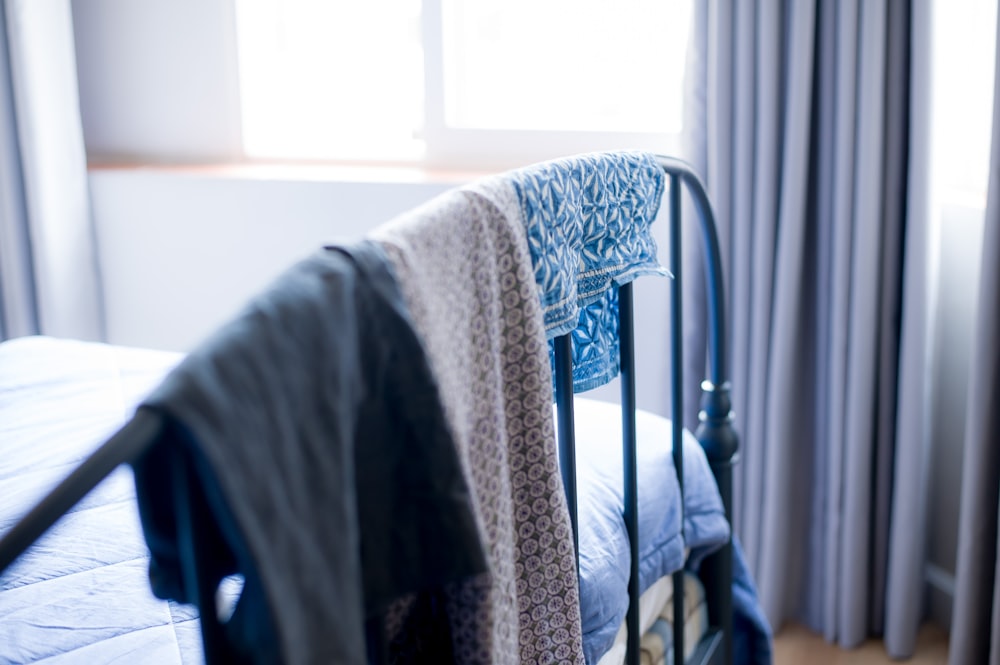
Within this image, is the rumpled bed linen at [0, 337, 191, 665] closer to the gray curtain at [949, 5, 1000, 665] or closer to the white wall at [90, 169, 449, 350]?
the white wall at [90, 169, 449, 350]

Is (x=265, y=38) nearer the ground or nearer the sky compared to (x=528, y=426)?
nearer the sky

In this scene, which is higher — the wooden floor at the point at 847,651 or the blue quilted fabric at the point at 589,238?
the blue quilted fabric at the point at 589,238

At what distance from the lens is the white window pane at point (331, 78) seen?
2.46m

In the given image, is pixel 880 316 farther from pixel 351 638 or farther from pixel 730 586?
pixel 351 638

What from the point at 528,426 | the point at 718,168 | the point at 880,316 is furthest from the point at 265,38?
the point at 528,426

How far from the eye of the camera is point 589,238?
1017 millimetres

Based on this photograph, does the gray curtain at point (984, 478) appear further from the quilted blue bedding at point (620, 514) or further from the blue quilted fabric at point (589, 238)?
the blue quilted fabric at point (589, 238)

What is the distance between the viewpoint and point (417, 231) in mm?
750

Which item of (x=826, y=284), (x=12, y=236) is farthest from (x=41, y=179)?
(x=826, y=284)

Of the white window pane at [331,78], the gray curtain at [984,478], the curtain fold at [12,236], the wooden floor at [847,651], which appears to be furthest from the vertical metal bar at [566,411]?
the curtain fold at [12,236]

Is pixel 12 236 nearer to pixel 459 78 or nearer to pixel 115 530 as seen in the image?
pixel 459 78

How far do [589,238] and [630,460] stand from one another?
0.26 m

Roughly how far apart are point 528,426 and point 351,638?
30cm

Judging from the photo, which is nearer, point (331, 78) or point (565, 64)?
point (565, 64)
